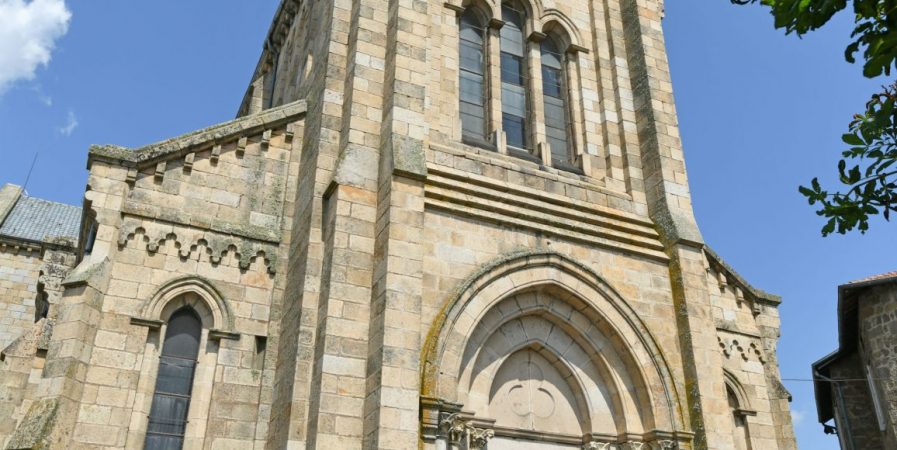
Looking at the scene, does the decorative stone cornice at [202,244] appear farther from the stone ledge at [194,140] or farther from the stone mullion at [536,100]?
the stone mullion at [536,100]

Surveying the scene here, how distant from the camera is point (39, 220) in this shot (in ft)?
101

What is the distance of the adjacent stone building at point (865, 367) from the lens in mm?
19250

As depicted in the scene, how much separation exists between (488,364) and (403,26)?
5.51 m

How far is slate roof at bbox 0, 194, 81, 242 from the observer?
28641 millimetres

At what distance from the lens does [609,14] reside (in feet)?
51.6

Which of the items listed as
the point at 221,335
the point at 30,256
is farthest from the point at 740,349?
the point at 30,256

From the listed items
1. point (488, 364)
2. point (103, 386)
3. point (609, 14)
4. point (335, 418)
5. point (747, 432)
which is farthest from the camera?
point (609, 14)

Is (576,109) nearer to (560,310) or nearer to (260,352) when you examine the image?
(560,310)

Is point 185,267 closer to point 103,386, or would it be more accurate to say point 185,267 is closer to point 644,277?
point 103,386

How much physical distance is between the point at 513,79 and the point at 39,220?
2424 centimetres

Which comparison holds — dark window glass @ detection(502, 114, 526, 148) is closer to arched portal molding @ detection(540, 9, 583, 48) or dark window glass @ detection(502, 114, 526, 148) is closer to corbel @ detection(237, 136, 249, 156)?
arched portal molding @ detection(540, 9, 583, 48)

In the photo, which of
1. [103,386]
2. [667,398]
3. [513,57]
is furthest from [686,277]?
[103,386]

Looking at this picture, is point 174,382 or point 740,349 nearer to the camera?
point 174,382

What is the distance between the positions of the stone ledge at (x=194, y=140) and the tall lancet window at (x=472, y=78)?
2.82 meters
